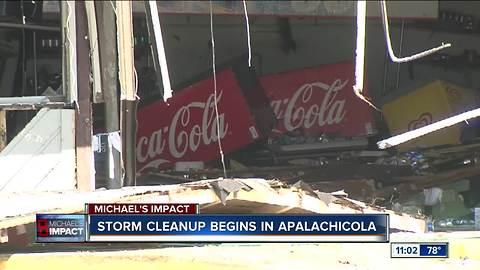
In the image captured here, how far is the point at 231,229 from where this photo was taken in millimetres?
3512

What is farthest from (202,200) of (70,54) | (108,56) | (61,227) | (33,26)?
(33,26)

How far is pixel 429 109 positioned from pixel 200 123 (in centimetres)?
224

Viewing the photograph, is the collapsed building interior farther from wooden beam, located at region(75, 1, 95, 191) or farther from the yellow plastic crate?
wooden beam, located at region(75, 1, 95, 191)

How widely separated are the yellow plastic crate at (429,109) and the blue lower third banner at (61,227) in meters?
3.54

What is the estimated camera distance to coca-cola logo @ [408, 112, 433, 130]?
21.0 ft

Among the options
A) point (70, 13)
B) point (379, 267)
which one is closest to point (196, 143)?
point (70, 13)

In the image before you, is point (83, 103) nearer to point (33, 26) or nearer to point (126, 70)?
point (126, 70)

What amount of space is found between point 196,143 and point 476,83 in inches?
110

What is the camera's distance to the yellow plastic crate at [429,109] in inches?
242

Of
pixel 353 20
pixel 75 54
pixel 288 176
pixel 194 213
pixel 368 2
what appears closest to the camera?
pixel 194 213

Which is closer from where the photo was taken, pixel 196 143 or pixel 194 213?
pixel 194 213

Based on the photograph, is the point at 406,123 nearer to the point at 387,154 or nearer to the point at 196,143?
the point at 387,154

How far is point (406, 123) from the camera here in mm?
6484

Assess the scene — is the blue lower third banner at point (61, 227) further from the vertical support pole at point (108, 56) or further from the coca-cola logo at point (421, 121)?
the coca-cola logo at point (421, 121)
